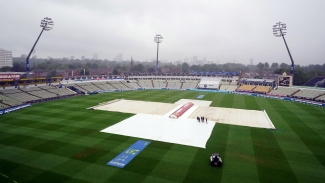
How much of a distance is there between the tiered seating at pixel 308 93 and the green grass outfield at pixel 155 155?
24919mm

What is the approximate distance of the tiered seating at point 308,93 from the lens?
46.0 m

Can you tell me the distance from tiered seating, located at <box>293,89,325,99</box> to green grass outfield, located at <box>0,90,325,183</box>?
981 inches

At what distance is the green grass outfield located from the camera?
13.5m

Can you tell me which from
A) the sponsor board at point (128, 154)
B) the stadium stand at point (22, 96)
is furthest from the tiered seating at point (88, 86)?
the sponsor board at point (128, 154)

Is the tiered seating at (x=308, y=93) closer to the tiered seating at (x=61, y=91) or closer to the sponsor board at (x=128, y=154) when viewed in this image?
the sponsor board at (x=128, y=154)

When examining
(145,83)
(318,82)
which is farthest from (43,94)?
(318,82)

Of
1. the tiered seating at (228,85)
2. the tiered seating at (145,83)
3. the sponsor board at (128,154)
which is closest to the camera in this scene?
the sponsor board at (128,154)

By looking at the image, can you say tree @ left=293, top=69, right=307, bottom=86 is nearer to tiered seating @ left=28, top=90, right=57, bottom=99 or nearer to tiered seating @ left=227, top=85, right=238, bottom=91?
tiered seating @ left=227, top=85, right=238, bottom=91

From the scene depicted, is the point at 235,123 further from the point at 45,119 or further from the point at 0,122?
the point at 0,122

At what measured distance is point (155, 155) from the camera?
16.6 meters

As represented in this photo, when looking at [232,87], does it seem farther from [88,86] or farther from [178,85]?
[88,86]

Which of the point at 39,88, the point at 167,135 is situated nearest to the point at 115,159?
the point at 167,135

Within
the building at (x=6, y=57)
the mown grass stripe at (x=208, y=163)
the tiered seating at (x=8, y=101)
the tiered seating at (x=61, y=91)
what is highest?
the building at (x=6, y=57)

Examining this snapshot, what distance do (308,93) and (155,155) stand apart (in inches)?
1863
